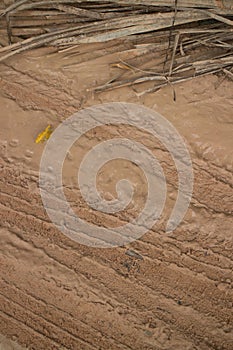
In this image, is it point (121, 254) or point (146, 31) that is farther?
point (146, 31)

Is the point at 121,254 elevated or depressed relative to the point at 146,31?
depressed

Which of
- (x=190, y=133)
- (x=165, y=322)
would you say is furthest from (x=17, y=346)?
(x=190, y=133)

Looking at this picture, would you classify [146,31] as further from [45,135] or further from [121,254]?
[121,254]

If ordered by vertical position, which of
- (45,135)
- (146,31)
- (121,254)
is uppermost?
(146,31)

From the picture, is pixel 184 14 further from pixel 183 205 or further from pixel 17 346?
pixel 17 346

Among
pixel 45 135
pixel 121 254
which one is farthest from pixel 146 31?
pixel 121 254

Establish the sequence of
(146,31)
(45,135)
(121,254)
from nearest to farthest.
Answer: (121,254), (45,135), (146,31)

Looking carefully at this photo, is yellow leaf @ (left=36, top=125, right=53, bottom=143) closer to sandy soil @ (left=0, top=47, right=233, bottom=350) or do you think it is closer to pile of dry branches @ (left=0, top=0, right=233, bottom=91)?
sandy soil @ (left=0, top=47, right=233, bottom=350)

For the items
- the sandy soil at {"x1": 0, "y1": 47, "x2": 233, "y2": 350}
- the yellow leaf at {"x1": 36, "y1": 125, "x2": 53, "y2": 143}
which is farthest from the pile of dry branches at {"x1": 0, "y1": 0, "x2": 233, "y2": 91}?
the yellow leaf at {"x1": 36, "y1": 125, "x2": 53, "y2": 143}
